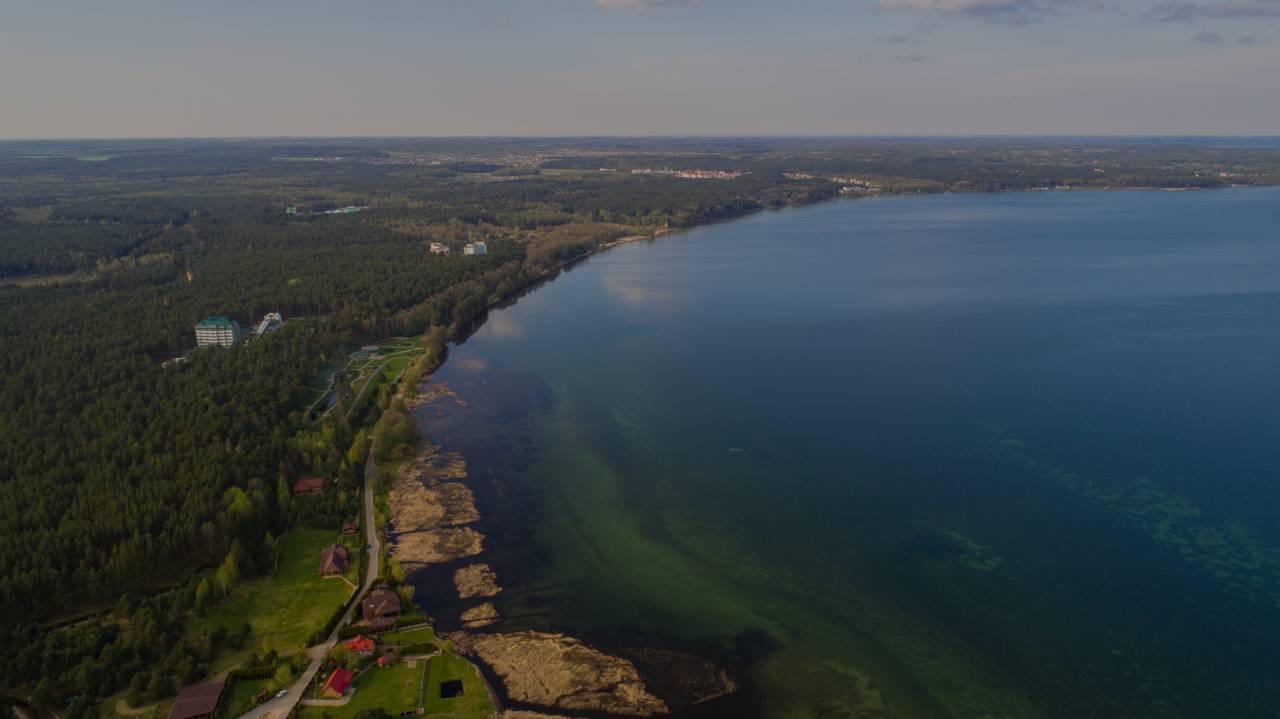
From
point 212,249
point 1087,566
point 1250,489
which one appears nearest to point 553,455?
point 1087,566

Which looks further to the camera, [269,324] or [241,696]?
[269,324]

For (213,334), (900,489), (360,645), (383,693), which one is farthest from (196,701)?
(213,334)

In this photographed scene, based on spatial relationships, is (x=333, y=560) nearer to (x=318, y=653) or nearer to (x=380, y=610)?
(x=380, y=610)

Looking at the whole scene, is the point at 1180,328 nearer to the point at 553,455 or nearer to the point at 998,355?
the point at 998,355

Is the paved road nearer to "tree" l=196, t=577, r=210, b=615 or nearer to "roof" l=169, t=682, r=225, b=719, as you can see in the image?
"roof" l=169, t=682, r=225, b=719

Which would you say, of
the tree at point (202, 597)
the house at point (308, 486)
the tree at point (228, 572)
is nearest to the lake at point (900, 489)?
the tree at point (228, 572)

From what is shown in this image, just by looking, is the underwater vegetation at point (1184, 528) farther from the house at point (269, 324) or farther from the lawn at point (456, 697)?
the house at point (269, 324)
